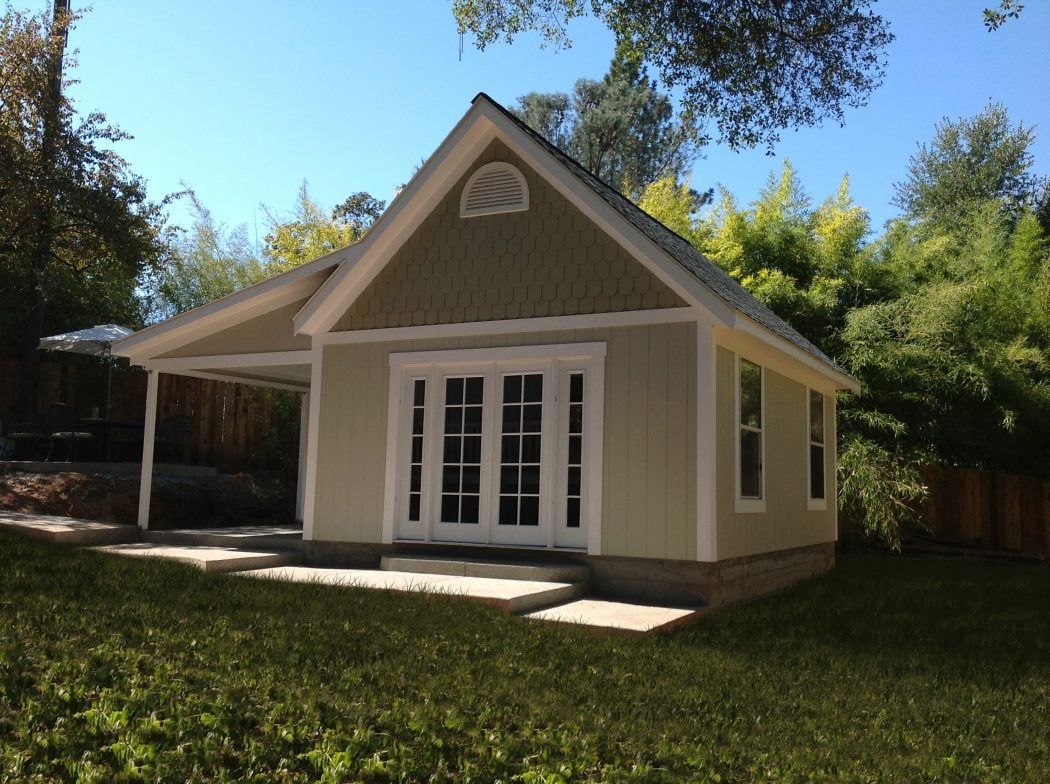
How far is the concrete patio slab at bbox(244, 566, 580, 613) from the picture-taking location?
282 inches

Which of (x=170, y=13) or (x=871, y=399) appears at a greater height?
(x=170, y=13)

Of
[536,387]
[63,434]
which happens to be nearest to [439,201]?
[536,387]

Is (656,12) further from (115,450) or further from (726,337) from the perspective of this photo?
(115,450)

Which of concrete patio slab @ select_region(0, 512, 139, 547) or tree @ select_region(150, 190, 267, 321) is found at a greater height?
tree @ select_region(150, 190, 267, 321)

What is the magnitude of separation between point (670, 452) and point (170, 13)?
8001 mm

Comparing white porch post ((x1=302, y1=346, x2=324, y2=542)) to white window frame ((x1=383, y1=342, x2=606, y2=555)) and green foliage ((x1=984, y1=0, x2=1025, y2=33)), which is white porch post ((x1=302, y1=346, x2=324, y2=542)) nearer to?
white window frame ((x1=383, y1=342, x2=606, y2=555))

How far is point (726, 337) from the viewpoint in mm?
8227

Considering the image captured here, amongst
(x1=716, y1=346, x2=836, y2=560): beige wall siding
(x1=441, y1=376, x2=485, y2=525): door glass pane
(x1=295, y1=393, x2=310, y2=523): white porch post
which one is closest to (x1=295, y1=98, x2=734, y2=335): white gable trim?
(x1=716, y1=346, x2=836, y2=560): beige wall siding

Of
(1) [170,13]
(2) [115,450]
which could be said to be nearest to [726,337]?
(1) [170,13]

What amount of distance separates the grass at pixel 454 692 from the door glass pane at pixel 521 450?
1.71 m

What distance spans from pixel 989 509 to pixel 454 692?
1265 centimetres

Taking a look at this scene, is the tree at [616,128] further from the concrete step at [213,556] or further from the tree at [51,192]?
the concrete step at [213,556]

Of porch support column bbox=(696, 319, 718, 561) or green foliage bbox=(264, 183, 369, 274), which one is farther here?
green foliage bbox=(264, 183, 369, 274)

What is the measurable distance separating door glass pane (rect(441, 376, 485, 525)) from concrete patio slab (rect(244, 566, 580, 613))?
767mm
